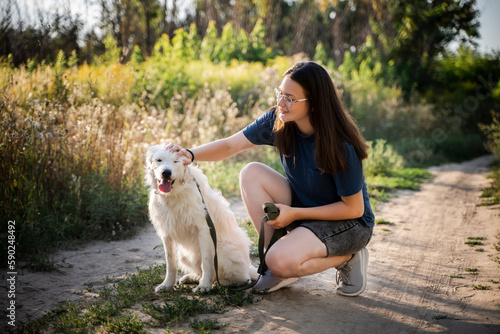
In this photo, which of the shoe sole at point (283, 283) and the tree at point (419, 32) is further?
the tree at point (419, 32)

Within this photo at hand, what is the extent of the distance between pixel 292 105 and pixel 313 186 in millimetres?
651

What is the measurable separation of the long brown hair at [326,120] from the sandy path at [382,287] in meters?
1.05

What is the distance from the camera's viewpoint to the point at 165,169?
2838mm

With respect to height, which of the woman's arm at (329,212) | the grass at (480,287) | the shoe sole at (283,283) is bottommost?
the grass at (480,287)

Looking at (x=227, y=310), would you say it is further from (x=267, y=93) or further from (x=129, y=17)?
(x=129, y=17)

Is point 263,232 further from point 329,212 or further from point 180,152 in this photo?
point 180,152

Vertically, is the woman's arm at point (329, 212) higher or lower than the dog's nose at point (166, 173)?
lower

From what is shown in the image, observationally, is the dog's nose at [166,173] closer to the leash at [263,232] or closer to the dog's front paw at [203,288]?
the leash at [263,232]

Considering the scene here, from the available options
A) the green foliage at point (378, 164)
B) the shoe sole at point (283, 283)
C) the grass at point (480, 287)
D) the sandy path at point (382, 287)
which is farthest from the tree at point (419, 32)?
the shoe sole at point (283, 283)

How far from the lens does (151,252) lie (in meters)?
4.17

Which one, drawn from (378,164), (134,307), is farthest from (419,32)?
(134,307)

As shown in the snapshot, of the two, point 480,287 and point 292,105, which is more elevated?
point 292,105

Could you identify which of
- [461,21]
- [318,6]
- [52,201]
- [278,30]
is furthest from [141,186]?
[318,6]

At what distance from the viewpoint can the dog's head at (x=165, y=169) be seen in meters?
2.86
